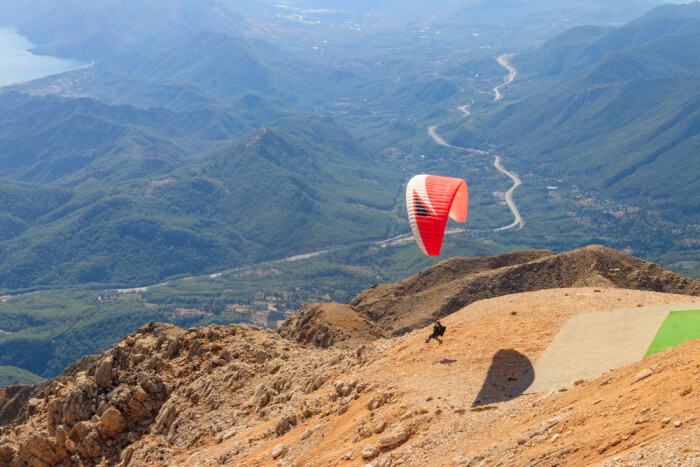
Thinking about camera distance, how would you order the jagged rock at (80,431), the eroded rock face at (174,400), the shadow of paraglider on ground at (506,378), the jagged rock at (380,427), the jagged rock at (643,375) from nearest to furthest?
the jagged rock at (643,375) < the jagged rock at (380,427) < the shadow of paraglider on ground at (506,378) < the eroded rock face at (174,400) < the jagged rock at (80,431)

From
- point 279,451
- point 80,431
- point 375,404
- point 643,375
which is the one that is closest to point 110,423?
point 80,431

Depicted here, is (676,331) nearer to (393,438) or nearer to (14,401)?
(393,438)

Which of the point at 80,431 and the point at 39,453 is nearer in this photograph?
the point at 39,453

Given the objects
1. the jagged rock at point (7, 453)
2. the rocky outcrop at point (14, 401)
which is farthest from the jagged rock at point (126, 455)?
the rocky outcrop at point (14, 401)

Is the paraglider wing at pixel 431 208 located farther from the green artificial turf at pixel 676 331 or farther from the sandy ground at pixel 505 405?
the green artificial turf at pixel 676 331

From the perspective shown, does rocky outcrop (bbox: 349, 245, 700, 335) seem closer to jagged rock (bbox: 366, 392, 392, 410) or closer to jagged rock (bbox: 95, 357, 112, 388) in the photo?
jagged rock (bbox: 95, 357, 112, 388)

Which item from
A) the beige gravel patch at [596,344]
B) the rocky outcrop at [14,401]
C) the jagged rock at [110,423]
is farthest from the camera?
the rocky outcrop at [14,401]
